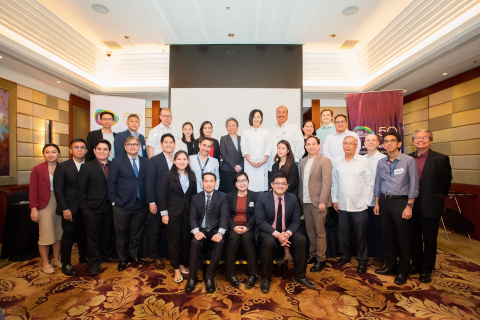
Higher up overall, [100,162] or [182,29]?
[182,29]

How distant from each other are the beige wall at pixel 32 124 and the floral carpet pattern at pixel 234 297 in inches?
125

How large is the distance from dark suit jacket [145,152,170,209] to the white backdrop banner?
2.42m

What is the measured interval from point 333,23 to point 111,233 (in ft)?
17.6

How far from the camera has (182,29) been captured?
197 inches

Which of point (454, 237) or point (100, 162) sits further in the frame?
point (454, 237)

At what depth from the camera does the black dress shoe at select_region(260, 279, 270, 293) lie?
2533 millimetres

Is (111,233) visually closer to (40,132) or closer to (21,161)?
(21,161)

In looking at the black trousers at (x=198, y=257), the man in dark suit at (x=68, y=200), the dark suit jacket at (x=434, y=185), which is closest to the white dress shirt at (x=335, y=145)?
the dark suit jacket at (x=434, y=185)

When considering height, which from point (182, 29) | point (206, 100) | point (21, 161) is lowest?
point (21, 161)

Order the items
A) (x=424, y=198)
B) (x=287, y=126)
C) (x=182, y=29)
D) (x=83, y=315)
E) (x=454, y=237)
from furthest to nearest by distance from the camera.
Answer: (x=182, y=29) → (x=454, y=237) → (x=287, y=126) → (x=424, y=198) → (x=83, y=315)

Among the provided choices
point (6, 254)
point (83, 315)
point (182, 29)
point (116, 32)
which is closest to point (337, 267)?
point (83, 315)

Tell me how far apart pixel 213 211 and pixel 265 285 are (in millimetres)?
972

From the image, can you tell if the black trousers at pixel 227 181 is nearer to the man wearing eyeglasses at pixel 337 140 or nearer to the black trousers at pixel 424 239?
the man wearing eyeglasses at pixel 337 140

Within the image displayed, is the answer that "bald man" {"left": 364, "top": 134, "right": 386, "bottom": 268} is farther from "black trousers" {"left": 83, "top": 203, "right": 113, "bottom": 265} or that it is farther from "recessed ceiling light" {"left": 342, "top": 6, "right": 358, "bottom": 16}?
"black trousers" {"left": 83, "top": 203, "right": 113, "bottom": 265}
